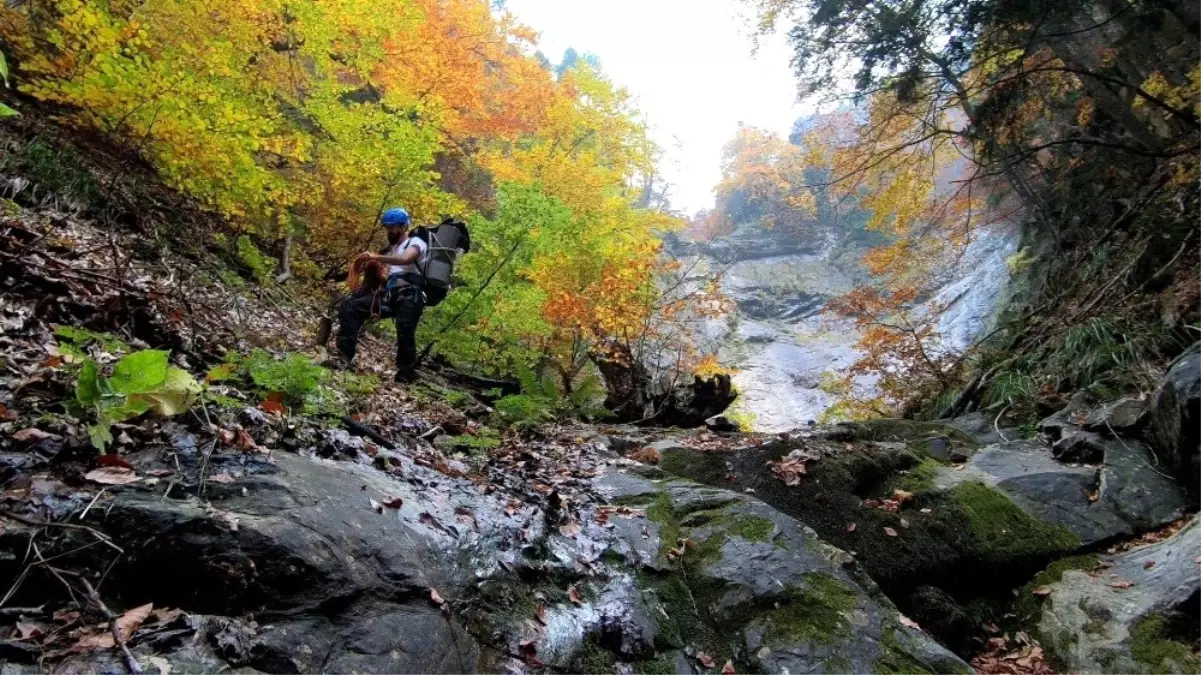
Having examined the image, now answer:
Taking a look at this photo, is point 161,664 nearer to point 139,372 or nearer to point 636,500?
point 139,372

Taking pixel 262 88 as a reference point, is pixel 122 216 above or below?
below

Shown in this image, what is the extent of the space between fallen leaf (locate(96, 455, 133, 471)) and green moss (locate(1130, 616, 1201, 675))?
204 inches

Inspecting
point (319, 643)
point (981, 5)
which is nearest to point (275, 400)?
point (319, 643)

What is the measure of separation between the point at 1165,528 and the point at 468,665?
18.3 ft

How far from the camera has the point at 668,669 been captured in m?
2.89

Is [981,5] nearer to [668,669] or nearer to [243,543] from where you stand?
[668,669]

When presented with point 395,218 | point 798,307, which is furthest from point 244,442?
point 798,307

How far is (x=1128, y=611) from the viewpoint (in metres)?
3.76

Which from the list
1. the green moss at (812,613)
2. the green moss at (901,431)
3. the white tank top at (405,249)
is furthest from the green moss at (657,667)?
the white tank top at (405,249)

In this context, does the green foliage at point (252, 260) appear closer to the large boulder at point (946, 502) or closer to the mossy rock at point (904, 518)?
the large boulder at point (946, 502)

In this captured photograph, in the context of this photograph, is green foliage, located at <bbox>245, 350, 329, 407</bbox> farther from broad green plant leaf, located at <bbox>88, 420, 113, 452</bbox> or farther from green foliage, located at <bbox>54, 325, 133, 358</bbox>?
broad green plant leaf, located at <bbox>88, 420, 113, 452</bbox>

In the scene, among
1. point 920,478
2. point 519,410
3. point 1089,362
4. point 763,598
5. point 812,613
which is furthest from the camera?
point 1089,362

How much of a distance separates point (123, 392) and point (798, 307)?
1799 inches

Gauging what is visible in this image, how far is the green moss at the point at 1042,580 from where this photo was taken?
4125mm
